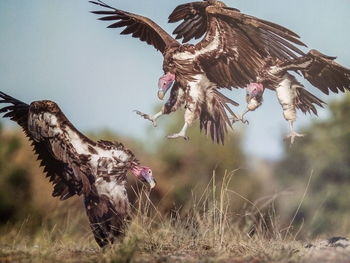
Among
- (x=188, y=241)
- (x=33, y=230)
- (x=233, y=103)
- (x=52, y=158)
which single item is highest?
(x=233, y=103)

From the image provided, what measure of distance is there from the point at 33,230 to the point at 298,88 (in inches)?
212

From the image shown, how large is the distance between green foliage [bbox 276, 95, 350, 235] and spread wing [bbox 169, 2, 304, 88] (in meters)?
9.70

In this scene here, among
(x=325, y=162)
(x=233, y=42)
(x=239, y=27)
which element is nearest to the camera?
(x=239, y=27)

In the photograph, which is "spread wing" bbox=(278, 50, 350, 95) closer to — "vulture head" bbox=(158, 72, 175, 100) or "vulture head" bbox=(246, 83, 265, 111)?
"vulture head" bbox=(246, 83, 265, 111)

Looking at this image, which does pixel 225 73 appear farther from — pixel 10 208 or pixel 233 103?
pixel 10 208

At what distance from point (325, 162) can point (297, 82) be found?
10.5 m

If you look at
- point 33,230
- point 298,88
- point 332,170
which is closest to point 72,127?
point 298,88

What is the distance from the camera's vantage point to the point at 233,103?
247 inches

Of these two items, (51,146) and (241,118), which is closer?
(51,146)

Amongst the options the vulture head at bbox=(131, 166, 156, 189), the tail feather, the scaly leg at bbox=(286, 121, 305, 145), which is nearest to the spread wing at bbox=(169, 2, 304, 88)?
the tail feather

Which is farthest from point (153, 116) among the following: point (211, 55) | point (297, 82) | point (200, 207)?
point (297, 82)

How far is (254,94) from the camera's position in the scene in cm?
629

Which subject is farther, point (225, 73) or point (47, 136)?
point (225, 73)

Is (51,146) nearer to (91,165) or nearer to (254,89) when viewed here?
(91,165)
